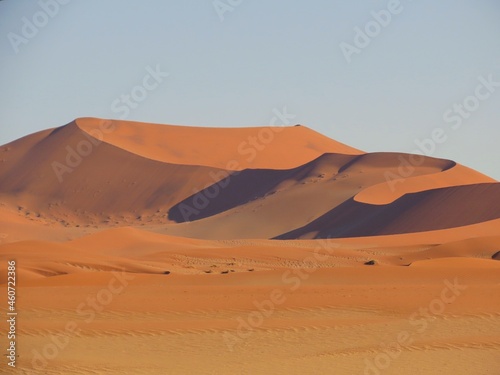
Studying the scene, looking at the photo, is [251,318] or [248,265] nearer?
[251,318]

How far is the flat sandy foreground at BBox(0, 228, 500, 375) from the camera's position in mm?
11594

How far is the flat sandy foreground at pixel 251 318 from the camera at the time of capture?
11594 millimetres

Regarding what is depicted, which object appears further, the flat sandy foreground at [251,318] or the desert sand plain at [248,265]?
the desert sand plain at [248,265]

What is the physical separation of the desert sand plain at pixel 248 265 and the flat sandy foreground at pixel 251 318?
53 millimetres

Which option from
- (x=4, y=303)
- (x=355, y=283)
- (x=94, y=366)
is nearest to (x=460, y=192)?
(x=355, y=283)

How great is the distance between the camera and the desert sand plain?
12.3 meters

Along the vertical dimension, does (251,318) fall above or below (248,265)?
above

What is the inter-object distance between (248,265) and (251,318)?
11.5 m

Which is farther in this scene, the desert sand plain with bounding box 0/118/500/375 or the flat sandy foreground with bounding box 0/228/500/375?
the desert sand plain with bounding box 0/118/500/375

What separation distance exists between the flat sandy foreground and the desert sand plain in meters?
0.05

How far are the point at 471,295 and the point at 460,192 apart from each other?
2514 cm

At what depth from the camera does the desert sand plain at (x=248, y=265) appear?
12.3 metres

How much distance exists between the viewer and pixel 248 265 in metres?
26.5

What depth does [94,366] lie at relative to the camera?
445 inches
